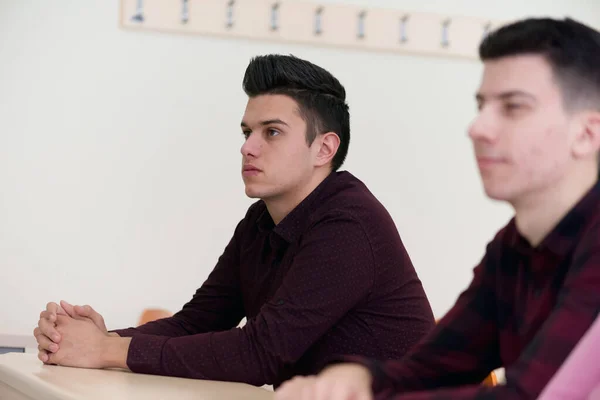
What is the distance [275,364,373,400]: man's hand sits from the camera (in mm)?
1031

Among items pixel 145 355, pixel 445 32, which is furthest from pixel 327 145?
pixel 445 32

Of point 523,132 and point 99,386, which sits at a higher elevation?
point 523,132

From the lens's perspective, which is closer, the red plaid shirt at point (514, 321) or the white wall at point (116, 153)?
the red plaid shirt at point (514, 321)

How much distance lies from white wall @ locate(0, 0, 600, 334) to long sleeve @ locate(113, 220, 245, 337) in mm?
927

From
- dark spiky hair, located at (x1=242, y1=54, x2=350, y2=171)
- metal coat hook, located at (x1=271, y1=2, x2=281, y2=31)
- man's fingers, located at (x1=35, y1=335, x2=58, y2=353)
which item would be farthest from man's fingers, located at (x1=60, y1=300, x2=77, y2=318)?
metal coat hook, located at (x1=271, y1=2, x2=281, y2=31)

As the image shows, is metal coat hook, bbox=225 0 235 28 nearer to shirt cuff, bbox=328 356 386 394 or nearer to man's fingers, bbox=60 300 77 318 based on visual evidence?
man's fingers, bbox=60 300 77 318

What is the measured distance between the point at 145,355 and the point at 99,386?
0.26 meters

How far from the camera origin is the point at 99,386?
144cm

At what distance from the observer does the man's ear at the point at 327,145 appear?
2.16 metres

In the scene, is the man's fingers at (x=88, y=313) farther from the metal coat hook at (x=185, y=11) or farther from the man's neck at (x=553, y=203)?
the metal coat hook at (x=185, y=11)

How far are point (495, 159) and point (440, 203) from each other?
2.40 metres

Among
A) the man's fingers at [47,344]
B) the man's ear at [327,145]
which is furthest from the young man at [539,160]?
the man's ear at [327,145]

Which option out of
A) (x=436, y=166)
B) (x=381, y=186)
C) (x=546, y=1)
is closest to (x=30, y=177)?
(x=381, y=186)

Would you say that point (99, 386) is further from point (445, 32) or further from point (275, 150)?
point (445, 32)
